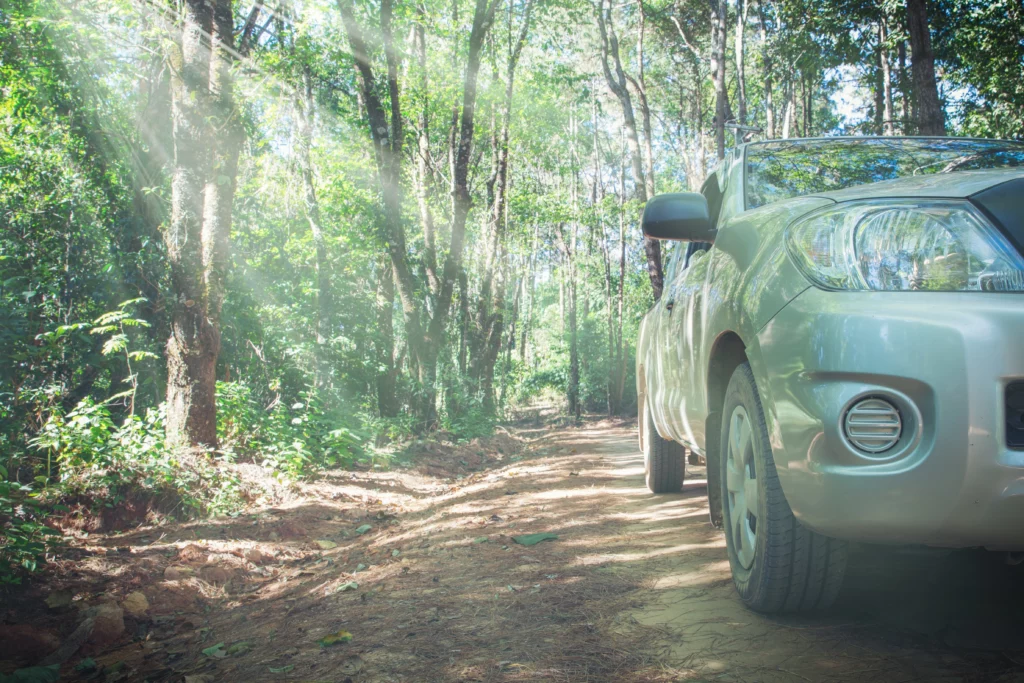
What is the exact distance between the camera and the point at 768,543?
8.16 feet

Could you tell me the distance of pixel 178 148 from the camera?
7.11m

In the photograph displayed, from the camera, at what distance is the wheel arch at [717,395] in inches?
119

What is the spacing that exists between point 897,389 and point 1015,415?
296 mm

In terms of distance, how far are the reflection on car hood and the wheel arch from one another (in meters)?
0.72

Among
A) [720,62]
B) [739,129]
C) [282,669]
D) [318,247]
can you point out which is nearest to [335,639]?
[282,669]

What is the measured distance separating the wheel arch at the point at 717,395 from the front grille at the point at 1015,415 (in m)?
1.04

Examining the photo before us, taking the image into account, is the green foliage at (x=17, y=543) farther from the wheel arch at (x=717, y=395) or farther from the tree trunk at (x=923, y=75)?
the tree trunk at (x=923, y=75)

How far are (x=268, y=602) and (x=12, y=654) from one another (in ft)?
4.03

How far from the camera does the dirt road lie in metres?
2.45

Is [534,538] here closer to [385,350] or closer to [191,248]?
[191,248]

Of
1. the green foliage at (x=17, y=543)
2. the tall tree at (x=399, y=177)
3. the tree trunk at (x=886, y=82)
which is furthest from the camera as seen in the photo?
the tree trunk at (x=886, y=82)

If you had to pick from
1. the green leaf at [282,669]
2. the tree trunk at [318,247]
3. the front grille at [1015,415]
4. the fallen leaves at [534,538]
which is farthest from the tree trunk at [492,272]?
the front grille at [1015,415]

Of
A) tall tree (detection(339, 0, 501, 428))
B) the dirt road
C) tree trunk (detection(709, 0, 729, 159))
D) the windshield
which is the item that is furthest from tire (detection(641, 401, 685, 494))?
tree trunk (detection(709, 0, 729, 159))

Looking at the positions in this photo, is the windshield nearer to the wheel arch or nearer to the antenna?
the wheel arch
